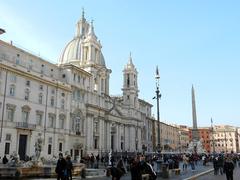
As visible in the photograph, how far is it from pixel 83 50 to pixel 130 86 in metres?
17.8

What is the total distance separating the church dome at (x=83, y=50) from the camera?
6115 cm

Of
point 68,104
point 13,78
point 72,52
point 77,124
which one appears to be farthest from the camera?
point 72,52

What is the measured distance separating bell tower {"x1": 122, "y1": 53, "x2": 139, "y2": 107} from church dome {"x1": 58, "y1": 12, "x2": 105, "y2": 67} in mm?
9459

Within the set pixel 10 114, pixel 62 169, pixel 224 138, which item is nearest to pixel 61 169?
pixel 62 169

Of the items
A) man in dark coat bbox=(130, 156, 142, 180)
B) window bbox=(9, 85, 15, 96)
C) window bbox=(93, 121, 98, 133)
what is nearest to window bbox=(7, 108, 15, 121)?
window bbox=(9, 85, 15, 96)

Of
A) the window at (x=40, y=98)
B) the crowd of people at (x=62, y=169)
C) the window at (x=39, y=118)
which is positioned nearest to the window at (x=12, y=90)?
the window at (x=40, y=98)

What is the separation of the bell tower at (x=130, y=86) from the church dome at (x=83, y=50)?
9.46 m

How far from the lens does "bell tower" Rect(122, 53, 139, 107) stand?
74438 mm

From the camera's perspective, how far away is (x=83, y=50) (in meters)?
62.1

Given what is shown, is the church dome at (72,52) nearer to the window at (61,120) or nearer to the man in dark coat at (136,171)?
the window at (61,120)

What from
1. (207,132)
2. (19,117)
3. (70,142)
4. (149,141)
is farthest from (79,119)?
(207,132)

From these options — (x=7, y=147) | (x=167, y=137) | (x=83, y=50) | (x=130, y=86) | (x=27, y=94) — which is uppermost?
(x=83, y=50)

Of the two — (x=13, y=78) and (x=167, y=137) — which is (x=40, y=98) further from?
(x=167, y=137)

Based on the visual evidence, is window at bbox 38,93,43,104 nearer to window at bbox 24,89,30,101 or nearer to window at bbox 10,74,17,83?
window at bbox 24,89,30,101
